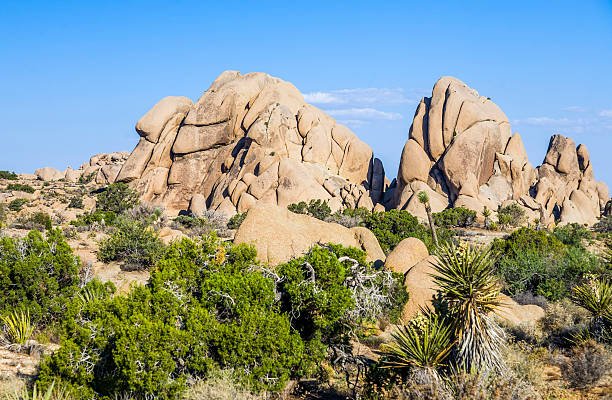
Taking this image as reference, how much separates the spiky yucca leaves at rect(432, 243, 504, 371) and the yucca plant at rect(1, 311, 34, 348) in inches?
367

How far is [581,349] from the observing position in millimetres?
11375

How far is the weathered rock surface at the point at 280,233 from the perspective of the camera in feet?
51.8

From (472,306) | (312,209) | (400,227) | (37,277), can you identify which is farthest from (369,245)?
(312,209)

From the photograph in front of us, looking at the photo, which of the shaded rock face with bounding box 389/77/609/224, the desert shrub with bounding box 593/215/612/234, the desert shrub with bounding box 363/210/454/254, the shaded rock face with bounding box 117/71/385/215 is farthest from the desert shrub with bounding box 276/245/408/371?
the desert shrub with bounding box 593/215/612/234

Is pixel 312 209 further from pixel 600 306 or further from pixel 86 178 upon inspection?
pixel 86 178

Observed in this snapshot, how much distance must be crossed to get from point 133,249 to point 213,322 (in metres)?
12.7

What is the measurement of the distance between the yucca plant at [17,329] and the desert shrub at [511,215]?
132ft

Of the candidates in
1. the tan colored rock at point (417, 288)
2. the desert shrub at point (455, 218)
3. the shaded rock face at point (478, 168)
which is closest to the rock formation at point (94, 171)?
the shaded rock face at point (478, 168)

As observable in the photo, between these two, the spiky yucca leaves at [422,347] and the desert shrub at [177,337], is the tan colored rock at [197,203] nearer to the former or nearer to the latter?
the desert shrub at [177,337]

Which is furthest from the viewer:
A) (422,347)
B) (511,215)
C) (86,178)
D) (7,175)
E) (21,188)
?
(86,178)

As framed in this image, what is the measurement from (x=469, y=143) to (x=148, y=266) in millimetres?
39597

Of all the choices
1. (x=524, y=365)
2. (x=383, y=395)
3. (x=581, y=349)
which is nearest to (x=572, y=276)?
(x=581, y=349)

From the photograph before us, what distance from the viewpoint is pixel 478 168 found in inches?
1991

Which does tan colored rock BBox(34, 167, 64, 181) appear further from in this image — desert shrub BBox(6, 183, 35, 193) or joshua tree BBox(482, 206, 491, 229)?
joshua tree BBox(482, 206, 491, 229)
